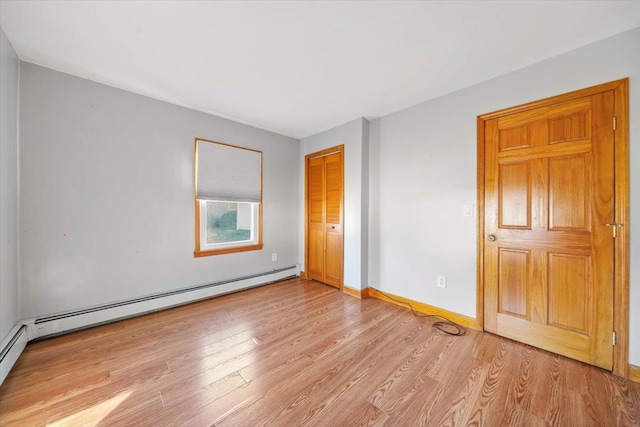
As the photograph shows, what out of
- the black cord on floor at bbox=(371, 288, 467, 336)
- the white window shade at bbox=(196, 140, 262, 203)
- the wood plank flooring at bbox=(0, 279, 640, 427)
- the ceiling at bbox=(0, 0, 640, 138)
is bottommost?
the wood plank flooring at bbox=(0, 279, 640, 427)

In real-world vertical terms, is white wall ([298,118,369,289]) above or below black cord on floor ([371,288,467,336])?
above

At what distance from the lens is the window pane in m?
3.16

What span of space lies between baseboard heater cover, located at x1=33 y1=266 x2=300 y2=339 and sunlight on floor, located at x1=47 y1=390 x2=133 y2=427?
1.23 m

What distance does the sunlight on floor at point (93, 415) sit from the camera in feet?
4.19

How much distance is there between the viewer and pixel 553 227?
1918 millimetres

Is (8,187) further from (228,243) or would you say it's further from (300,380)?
(300,380)

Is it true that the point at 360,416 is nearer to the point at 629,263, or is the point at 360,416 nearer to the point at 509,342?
the point at 509,342

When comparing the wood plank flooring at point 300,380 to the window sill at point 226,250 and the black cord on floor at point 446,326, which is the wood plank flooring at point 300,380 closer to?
the black cord on floor at point 446,326

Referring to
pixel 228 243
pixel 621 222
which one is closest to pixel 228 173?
pixel 228 243

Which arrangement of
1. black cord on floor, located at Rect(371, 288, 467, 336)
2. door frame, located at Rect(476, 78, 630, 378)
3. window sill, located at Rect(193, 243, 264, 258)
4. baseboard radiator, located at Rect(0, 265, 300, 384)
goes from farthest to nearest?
window sill, located at Rect(193, 243, 264, 258) < black cord on floor, located at Rect(371, 288, 467, 336) < baseboard radiator, located at Rect(0, 265, 300, 384) < door frame, located at Rect(476, 78, 630, 378)

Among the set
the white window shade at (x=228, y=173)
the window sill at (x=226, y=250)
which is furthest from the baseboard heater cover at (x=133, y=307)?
the white window shade at (x=228, y=173)

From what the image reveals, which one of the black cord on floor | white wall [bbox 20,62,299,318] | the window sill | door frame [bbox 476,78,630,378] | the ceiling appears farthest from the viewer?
the window sill

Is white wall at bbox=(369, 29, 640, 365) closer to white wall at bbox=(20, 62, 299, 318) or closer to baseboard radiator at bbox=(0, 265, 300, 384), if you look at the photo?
baseboard radiator at bbox=(0, 265, 300, 384)

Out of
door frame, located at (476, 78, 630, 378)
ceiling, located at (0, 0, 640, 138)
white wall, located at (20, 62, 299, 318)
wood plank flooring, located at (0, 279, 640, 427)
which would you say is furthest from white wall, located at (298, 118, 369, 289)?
door frame, located at (476, 78, 630, 378)
